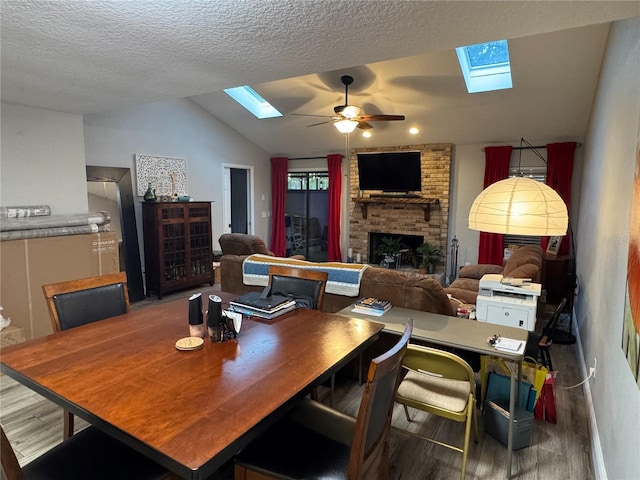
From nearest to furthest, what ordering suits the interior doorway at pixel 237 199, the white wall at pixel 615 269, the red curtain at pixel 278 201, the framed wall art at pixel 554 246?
the white wall at pixel 615 269, the framed wall art at pixel 554 246, the interior doorway at pixel 237 199, the red curtain at pixel 278 201

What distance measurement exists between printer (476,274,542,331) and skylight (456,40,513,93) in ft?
10.2

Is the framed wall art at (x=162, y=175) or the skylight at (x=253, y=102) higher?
the skylight at (x=253, y=102)

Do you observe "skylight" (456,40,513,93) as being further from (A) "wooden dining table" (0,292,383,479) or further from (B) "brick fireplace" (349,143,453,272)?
(A) "wooden dining table" (0,292,383,479)

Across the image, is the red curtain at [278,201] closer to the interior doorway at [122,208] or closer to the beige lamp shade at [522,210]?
the interior doorway at [122,208]

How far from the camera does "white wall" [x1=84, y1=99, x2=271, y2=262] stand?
522cm

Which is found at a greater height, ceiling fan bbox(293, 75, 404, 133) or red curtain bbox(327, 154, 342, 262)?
ceiling fan bbox(293, 75, 404, 133)

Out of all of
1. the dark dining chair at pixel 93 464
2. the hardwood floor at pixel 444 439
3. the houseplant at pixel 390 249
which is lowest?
the hardwood floor at pixel 444 439

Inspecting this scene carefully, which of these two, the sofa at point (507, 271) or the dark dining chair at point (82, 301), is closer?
the dark dining chair at point (82, 301)

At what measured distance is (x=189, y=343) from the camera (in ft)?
5.68

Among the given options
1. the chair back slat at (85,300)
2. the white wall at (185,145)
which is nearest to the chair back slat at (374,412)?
the chair back slat at (85,300)

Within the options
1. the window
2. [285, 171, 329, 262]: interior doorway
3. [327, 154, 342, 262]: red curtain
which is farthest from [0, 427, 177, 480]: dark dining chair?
the window

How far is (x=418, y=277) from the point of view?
109 inches

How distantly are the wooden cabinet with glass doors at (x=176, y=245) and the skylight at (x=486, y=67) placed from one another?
4258 mm

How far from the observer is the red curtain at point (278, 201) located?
26.9 feet
